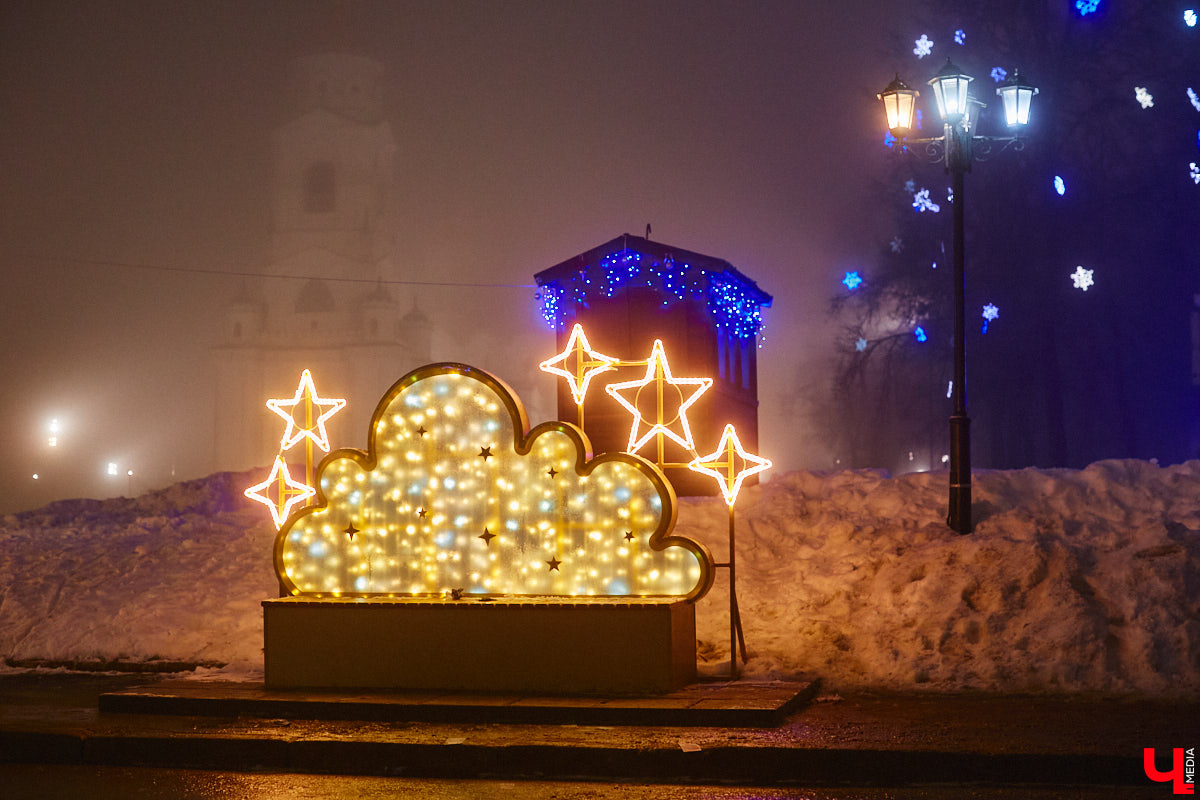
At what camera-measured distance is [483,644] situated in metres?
11.2

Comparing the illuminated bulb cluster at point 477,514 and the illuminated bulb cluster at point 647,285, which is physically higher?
the illuminated bulb cluster at point 647,285

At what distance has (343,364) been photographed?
213 feet

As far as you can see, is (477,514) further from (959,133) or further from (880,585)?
(959,133)

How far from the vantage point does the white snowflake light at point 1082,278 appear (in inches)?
1097

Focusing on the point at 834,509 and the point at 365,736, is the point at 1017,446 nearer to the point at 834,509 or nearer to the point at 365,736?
the point at 834,509

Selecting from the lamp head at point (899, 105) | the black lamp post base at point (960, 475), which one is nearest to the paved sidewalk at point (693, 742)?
the black lamp post base at point (960, 475)

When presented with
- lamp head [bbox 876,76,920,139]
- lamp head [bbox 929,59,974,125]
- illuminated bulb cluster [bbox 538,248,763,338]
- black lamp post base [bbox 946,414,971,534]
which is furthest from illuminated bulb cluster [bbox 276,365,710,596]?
illuminated bulb cluster [bbox 538,248,763,338]

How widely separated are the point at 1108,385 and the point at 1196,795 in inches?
908

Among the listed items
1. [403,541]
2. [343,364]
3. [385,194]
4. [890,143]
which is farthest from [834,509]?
[385,194]

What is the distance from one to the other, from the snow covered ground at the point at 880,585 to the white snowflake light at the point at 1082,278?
11.8 meters

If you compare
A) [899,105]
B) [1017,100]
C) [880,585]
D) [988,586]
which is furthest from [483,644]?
[1017,100]

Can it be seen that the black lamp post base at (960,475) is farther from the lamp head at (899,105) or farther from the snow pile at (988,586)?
the lamp head at (899,105)

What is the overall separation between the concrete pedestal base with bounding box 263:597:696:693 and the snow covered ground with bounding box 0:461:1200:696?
133 cm

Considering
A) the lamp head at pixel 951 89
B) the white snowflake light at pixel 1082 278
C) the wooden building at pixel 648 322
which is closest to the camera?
the lamp head at pixel 951 89
